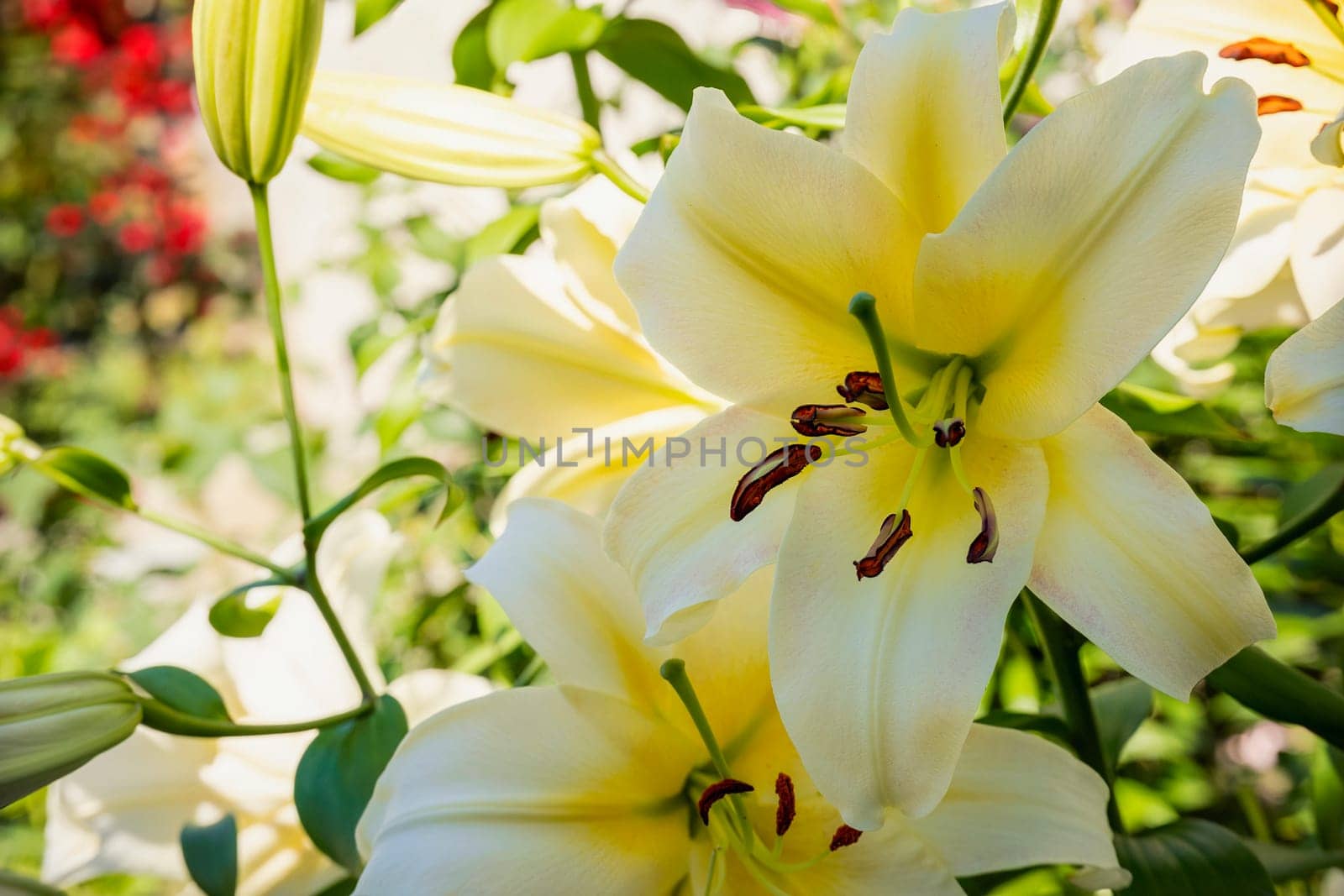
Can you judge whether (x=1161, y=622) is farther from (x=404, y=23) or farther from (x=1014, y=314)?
(x=404, y=23)

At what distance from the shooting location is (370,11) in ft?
1.65

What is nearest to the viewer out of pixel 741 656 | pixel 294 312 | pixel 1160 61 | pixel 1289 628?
pixel 1160 61

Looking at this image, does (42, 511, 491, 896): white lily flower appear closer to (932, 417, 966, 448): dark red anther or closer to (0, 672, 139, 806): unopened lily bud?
(0, 672, 139, 806): unopened lily bud

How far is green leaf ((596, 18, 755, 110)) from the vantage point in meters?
0.48

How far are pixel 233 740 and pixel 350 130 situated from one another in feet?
0.78

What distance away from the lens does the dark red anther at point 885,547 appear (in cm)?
30

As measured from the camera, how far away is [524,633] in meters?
0.34

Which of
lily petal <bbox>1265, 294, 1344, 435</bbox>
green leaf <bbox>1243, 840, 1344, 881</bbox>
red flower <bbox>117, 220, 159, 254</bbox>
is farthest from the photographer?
red flower <bbox>117, 220, 159, 254</bbox>

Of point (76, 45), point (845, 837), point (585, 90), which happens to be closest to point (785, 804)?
point (845, 837)

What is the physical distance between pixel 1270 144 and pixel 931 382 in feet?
0.53

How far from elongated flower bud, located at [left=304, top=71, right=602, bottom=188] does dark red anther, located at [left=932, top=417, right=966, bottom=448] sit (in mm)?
178

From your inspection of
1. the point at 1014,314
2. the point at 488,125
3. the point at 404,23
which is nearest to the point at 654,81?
the point at 488,125

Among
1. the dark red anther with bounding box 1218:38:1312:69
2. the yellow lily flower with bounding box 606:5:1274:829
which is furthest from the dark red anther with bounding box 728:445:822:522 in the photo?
the dark red anther with bounding box 1218:38:1312:69

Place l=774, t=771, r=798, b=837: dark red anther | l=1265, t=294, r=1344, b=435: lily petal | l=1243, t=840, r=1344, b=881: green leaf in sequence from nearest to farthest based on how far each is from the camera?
l=1265, t=294, r=1344, b=435: lily petal, l=774, t=771, r=798, b=837: dark red anther, l=1243, t=840, r=1344, b=881: green leaf
